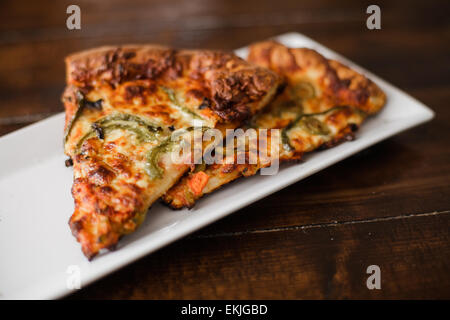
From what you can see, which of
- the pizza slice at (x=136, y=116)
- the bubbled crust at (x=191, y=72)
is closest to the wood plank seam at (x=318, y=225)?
the pizza slice at (x=136, y=116)

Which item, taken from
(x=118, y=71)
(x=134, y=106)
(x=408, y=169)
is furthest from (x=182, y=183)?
(x=408, y=169)

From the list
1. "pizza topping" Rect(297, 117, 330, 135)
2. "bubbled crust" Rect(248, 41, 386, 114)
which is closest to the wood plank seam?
"pizza topping" Rect(297, 117, 330, 135)
